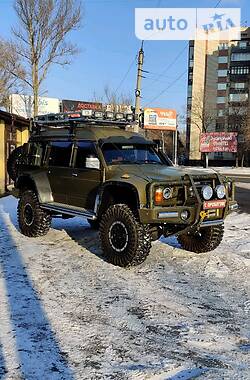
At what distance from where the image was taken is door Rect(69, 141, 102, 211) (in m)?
7.51

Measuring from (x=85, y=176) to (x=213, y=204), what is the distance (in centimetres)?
231

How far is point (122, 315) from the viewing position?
4805 mm

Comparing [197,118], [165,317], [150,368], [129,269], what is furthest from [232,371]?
[197,118]

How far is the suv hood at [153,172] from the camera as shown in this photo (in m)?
6.59

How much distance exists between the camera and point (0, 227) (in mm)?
9758

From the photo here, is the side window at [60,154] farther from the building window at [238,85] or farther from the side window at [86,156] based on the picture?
the building window at [238,85]

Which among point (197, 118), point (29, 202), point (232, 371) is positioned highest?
point (197, 118)

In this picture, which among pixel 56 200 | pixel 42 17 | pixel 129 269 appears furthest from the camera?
pixel 42 17

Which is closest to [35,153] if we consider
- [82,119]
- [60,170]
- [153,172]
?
[60,170]

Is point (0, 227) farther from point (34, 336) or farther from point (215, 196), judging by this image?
point (34, 336)

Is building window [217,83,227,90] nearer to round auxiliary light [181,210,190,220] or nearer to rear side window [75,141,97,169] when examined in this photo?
rear side window [75,141,97,169]

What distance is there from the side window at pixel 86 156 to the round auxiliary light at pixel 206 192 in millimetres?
1871

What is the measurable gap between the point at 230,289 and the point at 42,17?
84.8 feet

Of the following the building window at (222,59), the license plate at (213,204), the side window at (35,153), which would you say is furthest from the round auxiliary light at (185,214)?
the building window at (222,59)
